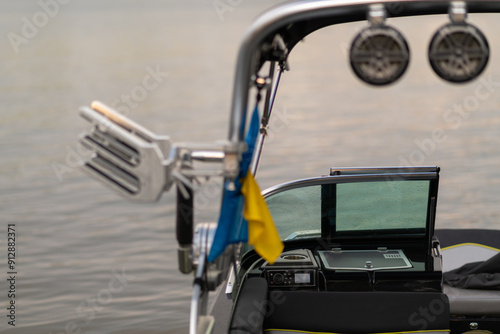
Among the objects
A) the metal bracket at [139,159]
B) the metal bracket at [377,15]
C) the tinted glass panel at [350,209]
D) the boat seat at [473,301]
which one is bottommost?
the boat seat at [473,301]

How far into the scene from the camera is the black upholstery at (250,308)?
9.56 ft

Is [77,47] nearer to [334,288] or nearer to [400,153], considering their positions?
[400,153]

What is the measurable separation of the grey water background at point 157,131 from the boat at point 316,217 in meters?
1.98

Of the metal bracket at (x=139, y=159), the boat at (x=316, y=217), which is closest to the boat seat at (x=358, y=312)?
the boat at (x=316, y=217)

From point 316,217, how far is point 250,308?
86 cm

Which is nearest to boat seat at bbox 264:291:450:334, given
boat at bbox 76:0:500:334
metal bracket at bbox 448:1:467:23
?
boat at bbox 76:0:500:334

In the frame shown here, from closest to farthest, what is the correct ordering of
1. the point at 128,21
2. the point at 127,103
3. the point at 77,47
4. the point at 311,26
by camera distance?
1. the point at 311,26
2. the point at 127,103
3. the point at 77,47
4. the point at 128,21

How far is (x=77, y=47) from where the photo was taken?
19.3 m

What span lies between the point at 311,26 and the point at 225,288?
1.24 m

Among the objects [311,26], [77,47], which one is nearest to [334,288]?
[311,26]

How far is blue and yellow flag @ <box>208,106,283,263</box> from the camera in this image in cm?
245

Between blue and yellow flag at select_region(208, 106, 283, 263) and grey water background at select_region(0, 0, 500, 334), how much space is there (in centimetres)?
295

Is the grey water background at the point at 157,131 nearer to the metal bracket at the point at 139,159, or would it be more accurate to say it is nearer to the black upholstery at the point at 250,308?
the black upholstery at the point at 250,308

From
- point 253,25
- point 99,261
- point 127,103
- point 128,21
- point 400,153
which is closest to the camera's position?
point 253,25
